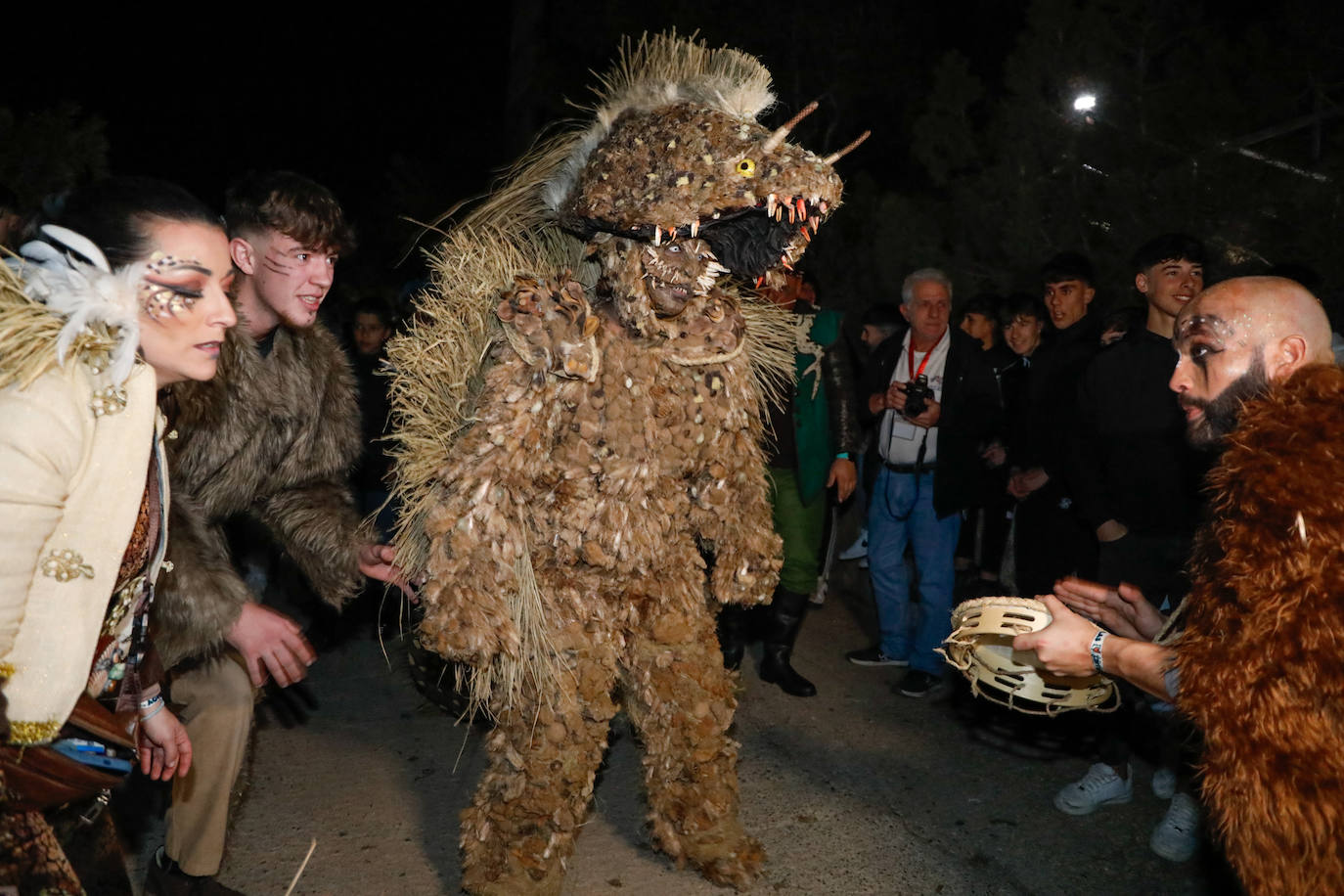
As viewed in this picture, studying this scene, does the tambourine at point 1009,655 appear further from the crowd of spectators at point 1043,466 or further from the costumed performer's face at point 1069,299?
the costumed performer's face at point 1069,299

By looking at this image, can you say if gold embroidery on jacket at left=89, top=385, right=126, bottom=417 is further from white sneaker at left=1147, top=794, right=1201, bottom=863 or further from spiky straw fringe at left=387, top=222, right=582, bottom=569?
white sneaker at left=1147, top=794, right=1201, bottom=863

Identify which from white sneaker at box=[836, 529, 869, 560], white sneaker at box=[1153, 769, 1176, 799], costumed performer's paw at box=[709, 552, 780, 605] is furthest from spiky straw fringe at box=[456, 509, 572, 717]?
white sneaker at box=[836, 529, 869, 560]

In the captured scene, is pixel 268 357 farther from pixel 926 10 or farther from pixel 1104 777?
pixel 926 10

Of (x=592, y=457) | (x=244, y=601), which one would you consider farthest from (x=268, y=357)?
(x=592, y=457)

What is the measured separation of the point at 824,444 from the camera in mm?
4746

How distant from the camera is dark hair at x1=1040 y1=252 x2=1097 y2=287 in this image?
5.11 m

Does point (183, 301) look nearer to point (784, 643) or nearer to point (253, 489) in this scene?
point (253, 489)

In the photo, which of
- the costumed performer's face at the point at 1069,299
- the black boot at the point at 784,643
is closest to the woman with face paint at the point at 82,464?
the black boot at the point at 784,643

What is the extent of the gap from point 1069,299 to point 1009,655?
2903 millimetres

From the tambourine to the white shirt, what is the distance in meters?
2.26

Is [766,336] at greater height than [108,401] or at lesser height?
greater

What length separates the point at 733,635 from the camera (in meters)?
5.21

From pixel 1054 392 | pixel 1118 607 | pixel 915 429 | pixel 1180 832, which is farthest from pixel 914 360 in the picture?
pixel 1118 607

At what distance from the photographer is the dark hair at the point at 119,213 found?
6.70ft
